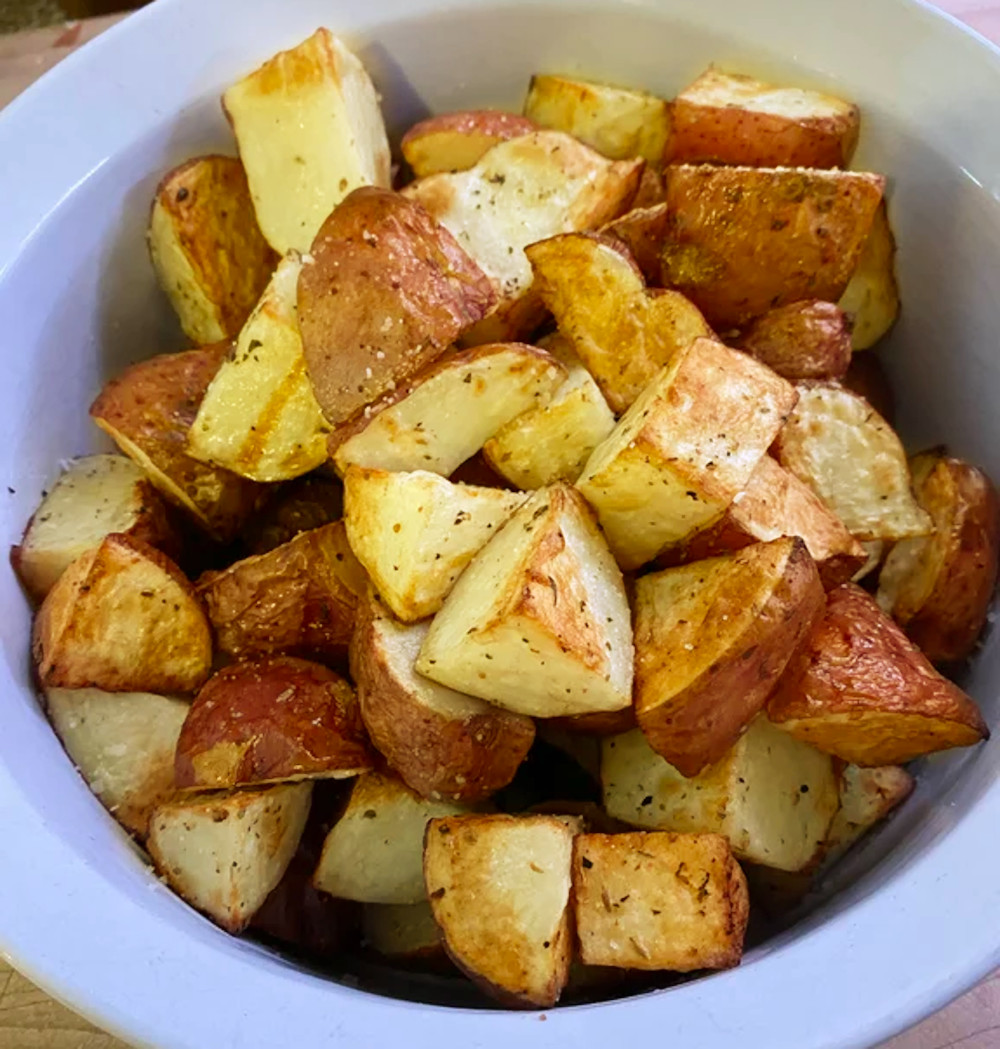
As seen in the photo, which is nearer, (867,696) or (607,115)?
(867,696)

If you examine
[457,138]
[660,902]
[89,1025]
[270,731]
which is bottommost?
[89,1025]

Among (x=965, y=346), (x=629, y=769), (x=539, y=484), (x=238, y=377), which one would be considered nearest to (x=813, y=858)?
(x=629, y=769)

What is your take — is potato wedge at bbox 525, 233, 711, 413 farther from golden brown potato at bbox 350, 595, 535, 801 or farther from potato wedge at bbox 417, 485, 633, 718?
golden brown potato at bbox 350, 595, 535, 801

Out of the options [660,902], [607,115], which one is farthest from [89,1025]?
[607,115]

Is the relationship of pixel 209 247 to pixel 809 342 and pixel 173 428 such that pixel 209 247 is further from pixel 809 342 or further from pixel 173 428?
pixel 809 342

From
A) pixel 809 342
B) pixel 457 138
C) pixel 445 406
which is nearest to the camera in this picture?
pixel 445 406

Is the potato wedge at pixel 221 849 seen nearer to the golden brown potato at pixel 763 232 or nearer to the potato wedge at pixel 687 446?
the potato wedge at pixel 687 446

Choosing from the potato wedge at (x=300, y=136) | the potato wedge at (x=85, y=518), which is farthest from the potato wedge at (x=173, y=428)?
the potato wedge at (x=300, y=136)
